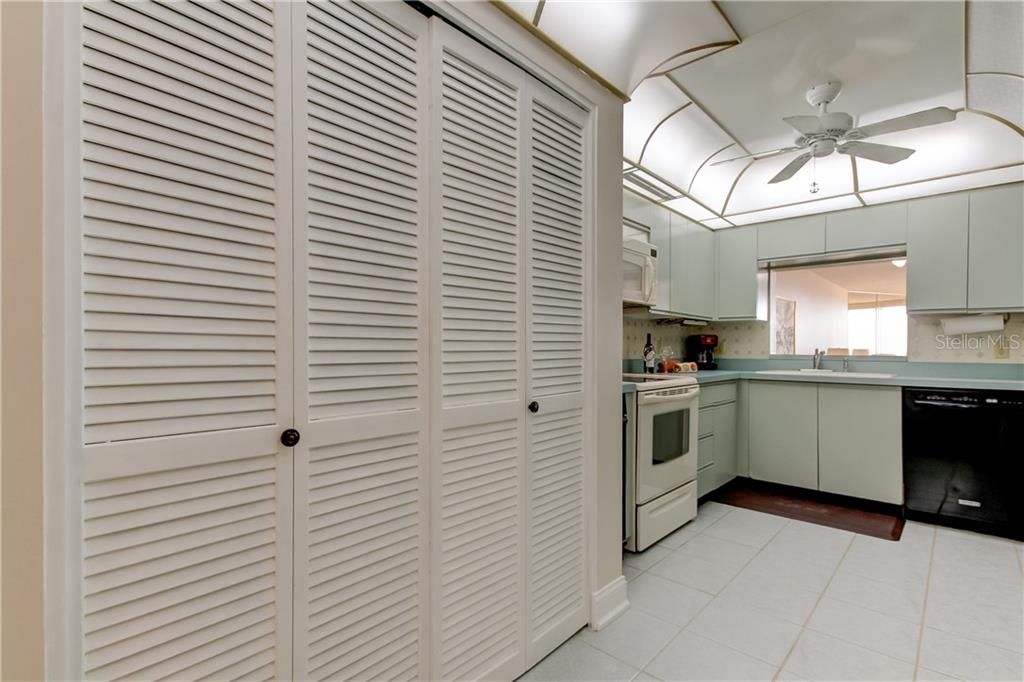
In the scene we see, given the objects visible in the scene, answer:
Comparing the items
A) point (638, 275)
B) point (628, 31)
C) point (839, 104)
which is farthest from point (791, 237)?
point (628, 31)

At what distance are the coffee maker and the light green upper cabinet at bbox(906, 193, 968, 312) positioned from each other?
1497 mm

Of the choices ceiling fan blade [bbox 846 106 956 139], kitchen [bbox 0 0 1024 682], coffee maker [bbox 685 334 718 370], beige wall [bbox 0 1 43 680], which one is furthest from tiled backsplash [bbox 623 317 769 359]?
beige wall [bbox 0 1 43 680]

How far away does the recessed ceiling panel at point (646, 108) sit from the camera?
98.0 inches

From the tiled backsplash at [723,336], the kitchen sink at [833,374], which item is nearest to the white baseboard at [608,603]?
the tiled backsplash at [723,336]

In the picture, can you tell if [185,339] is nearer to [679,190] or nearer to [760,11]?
[760,11]

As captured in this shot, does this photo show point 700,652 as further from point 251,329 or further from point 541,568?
point 251,329

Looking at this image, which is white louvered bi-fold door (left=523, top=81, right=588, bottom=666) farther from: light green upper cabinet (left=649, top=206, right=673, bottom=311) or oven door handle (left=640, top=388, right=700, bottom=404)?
light green upper cabinet (left=649, top=206, right=673, bottom=311)

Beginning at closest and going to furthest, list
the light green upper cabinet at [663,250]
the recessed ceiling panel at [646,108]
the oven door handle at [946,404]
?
the recessed ceiling panel at [646,108], the oven door handle at [946,404], the light green upper cabinet at [663,250]

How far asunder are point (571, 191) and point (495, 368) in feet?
2.70

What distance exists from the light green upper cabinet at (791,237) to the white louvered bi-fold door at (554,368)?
2.96m

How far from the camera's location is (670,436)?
9.58 feet

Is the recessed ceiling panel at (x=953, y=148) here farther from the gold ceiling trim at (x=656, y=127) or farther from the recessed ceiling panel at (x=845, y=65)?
the gold ceiling trim at (x=656, y=127)

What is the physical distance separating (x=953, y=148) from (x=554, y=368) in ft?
10.4

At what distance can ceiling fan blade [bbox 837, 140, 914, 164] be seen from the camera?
2512 mm
